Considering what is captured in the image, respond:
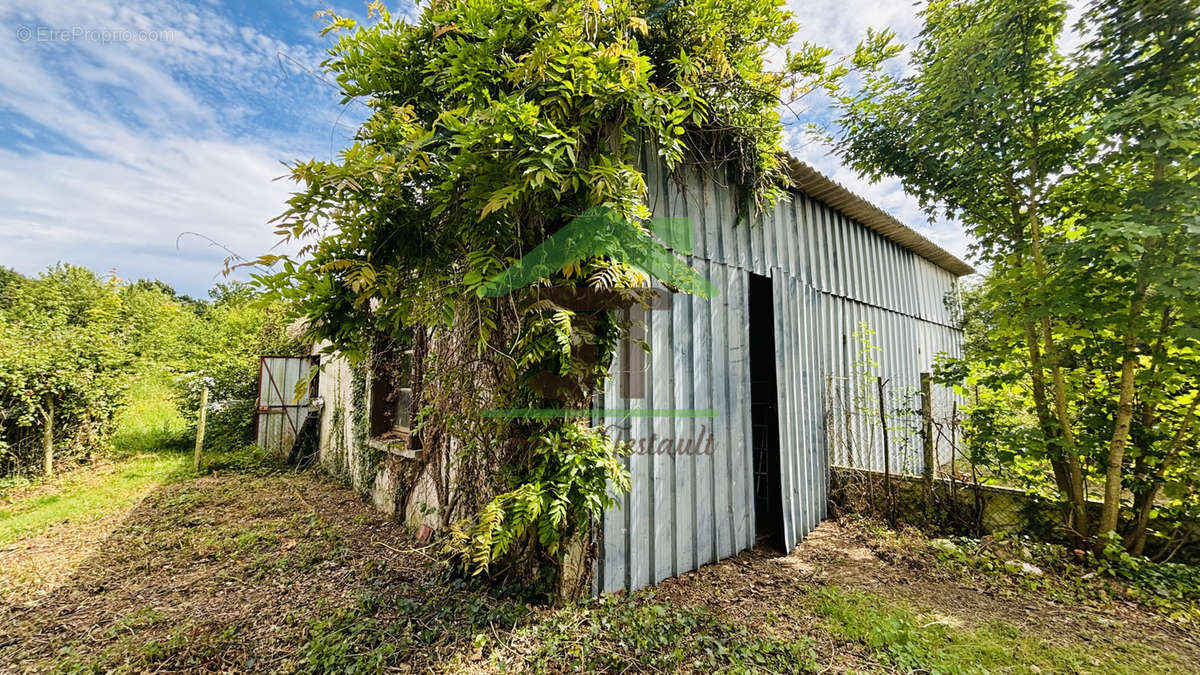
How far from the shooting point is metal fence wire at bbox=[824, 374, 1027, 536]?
368 centimetres

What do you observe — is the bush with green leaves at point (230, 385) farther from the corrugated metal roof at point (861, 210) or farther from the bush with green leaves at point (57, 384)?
the corrugated metal roof at point (861, 210)

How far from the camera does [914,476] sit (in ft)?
13.7

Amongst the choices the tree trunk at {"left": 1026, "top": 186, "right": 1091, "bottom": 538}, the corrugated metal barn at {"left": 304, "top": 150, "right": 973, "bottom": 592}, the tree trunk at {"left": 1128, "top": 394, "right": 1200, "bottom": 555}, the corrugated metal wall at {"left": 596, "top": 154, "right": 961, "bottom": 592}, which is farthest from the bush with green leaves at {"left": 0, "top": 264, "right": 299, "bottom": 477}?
the tree trunk at {"left": 1128, "top": 394, "right": 1200, "bottom": 555}

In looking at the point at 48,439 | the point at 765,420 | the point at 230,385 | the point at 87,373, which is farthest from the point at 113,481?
the point at 765,420

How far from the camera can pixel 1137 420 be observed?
3125 millimetres

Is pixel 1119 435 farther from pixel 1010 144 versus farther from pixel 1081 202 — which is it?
pixel 1010 144

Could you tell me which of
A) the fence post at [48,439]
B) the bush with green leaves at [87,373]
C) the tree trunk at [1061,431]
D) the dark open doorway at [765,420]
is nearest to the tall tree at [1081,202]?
the tree trunk at [1061,431]

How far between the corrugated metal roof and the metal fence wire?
2080mm

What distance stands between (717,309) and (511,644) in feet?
8.72

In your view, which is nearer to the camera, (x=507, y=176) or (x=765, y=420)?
(x=507, y=176)

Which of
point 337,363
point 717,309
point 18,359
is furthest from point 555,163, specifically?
point 18,359

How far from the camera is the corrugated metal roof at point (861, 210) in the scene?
4297 mm

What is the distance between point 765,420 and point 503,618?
3367 mm

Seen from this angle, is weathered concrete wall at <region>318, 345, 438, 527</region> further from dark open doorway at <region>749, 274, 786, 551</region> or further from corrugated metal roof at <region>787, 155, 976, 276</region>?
corrugated metal roof at <region>787, 155, 976, 276</region>
